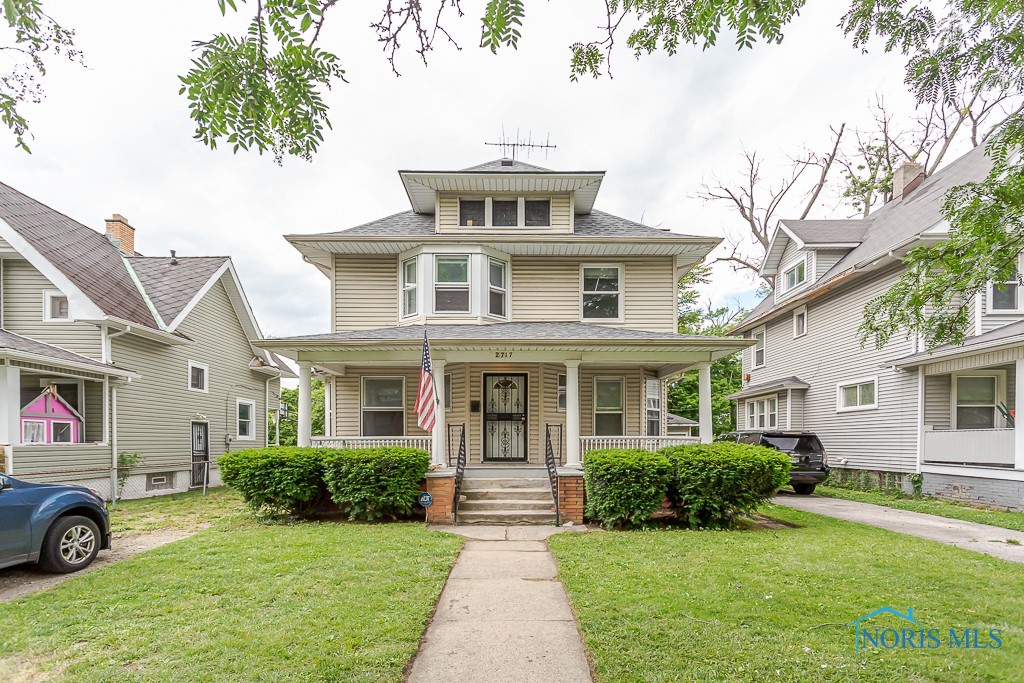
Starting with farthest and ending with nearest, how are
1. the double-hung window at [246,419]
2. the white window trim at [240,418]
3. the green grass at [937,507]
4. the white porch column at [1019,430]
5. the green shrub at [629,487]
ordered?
the double-hung window at [246,419] < the white window trim at [240,418] < the white porch column at [1019,430] < the green grass at [937,507] < the green shrub at [629,487]

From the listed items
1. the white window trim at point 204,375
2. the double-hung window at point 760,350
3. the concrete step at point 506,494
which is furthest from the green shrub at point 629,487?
the double-hung window at point 760,350

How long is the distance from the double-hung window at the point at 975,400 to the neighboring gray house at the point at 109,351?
19.1 metres

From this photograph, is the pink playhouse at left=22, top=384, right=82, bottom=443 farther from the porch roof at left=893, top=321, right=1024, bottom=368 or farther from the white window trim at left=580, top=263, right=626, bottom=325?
the porch roof at left=893, top=321, right=1024, bottom=368

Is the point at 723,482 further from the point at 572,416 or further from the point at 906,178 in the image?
the point at 906,178

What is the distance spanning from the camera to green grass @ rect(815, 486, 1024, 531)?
998 cm

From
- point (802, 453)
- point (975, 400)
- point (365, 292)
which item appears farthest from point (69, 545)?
point (975, 400)

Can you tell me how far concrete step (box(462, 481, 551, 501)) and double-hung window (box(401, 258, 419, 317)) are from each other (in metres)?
4.37

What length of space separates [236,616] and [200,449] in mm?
13473

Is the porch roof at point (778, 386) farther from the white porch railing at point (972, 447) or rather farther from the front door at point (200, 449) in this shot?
the front door at point (200, 449)

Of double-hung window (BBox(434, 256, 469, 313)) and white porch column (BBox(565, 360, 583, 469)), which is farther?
double-hung window (BBox(434, 256, 469, 313))

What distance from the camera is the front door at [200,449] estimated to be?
1611 centimetres

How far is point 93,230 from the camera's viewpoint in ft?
53.5

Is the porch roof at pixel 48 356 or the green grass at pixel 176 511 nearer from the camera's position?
the green grass at pixel 176 511

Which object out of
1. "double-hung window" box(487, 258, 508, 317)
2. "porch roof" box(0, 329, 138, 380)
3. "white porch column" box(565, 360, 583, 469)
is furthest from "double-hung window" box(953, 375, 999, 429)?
"porch roof" box(0, 329, 138, 380)
